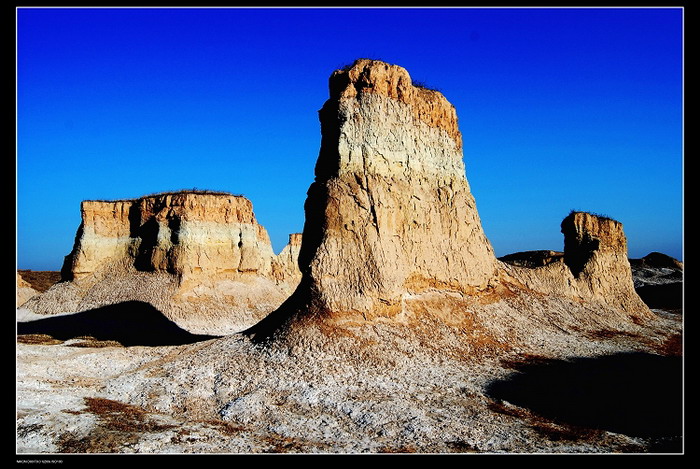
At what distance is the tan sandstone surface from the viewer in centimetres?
902

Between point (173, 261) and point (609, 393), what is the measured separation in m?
22.1

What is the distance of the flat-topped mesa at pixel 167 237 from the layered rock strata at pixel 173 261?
0.05 meters

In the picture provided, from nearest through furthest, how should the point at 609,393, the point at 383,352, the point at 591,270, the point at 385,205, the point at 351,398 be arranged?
the point at 351,398 < the point at 609,393 < the point at 383,352 < the point at 385,205 < the point at 591,270

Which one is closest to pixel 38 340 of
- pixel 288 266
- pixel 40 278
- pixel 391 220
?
pixel 391 220

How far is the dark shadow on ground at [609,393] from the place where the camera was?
9555 mm

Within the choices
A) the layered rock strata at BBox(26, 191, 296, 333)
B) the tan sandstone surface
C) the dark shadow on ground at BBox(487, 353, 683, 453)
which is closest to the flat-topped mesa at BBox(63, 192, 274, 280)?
the layered rock strata at BBox(26, 191, 296, 333)

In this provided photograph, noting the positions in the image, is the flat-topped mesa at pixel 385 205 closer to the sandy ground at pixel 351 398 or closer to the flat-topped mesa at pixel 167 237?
the sandy ground at pixel 351 398

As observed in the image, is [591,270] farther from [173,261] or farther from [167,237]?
[167,237]

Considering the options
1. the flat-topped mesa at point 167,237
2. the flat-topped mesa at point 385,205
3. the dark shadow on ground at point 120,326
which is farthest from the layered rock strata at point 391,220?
the flat-topped mesa at point 167,237

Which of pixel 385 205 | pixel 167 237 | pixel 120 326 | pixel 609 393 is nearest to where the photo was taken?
pixel 609 393

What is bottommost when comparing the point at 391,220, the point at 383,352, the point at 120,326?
the point at 383,352

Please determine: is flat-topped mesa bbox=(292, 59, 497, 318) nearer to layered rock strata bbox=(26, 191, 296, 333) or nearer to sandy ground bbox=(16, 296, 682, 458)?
sandy ground bbox=(16, 296, 682, 458)

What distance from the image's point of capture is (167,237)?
28578 mm

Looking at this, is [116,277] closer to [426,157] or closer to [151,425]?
[426,157]
